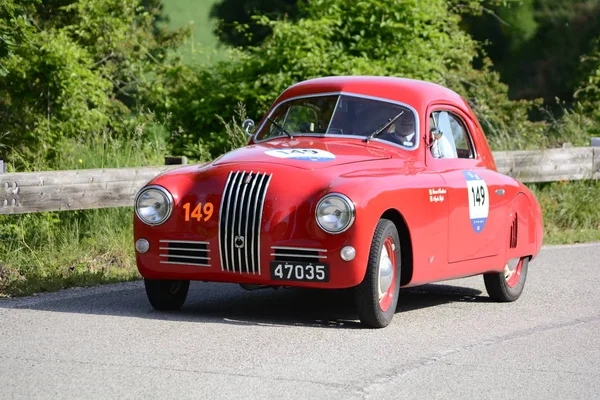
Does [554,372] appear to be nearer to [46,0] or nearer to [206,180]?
[206,180]

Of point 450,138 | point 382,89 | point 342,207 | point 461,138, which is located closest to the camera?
point 342,207

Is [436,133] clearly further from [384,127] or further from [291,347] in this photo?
[291,347]

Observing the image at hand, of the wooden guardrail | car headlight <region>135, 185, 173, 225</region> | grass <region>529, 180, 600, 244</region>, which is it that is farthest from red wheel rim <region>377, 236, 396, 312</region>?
grass <region>529, 180, 600, 244</region>

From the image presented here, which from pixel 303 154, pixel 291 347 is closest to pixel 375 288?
pixel 291 347

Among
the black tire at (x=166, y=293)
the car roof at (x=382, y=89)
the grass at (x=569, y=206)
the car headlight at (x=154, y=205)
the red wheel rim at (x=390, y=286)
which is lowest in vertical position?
the grass at (x=569, y=206)

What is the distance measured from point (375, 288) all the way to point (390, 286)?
33 centimetres

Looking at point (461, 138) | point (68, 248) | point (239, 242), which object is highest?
point (461, 138)

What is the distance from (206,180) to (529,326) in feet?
7.76

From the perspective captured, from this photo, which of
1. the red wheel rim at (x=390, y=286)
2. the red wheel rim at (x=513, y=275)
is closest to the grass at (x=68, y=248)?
the red wheel rim at (x=390, y=286)

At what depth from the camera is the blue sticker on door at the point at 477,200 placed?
844 centimetres

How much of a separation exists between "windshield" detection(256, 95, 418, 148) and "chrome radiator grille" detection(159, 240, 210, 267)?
161cm

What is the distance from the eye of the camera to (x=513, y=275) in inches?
368

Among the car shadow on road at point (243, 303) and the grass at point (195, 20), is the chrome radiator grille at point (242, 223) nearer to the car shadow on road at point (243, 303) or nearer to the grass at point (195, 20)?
the car shadow on road at point (243, 303)

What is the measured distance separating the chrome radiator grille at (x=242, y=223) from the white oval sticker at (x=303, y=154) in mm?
407
